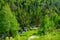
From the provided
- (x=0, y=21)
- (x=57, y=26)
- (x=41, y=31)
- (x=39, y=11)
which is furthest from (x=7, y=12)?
(x=39, y=11)

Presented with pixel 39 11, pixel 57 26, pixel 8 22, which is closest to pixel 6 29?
pixel 8 22

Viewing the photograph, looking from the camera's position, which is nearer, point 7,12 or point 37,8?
point 7,12

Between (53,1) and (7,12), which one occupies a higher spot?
(7,12)

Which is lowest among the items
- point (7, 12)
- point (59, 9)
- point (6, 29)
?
point (59, 9)

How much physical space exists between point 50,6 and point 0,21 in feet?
181

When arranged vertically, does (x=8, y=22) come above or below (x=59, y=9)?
above

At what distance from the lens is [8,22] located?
208 feet

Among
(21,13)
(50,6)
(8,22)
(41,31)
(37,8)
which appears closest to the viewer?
(8,22)

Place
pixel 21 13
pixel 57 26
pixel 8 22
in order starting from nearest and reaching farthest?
pixel 8 22, pixel 57 26, pixel 21 13

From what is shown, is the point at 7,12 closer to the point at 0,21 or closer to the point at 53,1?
the point at 0,21

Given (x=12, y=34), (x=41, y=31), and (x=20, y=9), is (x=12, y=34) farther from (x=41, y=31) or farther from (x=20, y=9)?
(x=20, y=9)

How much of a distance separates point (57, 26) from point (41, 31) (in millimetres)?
13168

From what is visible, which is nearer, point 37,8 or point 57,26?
point 57,26

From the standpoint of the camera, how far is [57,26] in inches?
3118
